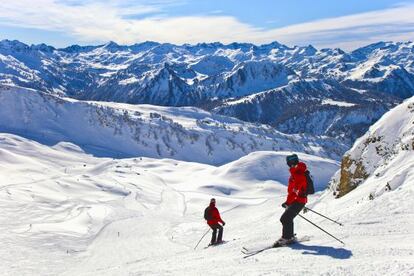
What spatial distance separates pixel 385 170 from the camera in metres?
22.4

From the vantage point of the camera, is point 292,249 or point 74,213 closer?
point 292,249

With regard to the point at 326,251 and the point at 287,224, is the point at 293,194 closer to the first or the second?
the point at 287,224

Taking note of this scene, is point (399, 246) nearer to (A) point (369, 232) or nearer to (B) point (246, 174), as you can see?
(A) point (369, 232)

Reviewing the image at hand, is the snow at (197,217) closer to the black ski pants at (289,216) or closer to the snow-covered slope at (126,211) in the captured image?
the snow-covered slope at (126,211)

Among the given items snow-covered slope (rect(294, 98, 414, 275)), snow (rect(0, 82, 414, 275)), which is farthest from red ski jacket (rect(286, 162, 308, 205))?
snow-covered slope (rect(294, 98, 414, 275))

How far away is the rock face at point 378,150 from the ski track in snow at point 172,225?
6.93 feet

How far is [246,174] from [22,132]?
408ft

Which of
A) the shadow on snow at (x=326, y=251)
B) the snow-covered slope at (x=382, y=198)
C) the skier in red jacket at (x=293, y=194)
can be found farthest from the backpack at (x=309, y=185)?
the snow-covered slope at (x=382, y=198)

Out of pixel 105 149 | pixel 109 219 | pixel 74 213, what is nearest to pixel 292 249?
pixel 109 219

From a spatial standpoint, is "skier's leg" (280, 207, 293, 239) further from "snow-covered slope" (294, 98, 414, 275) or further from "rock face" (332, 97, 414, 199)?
"rock face" (332, 97, 414, 199)

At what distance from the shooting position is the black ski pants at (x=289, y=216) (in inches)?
573

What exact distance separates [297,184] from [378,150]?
1451 cm

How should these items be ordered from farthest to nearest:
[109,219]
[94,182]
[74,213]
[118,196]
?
[94,182]
[118,196]
[74,213]
[109,219]

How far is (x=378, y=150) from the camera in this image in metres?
26.9
